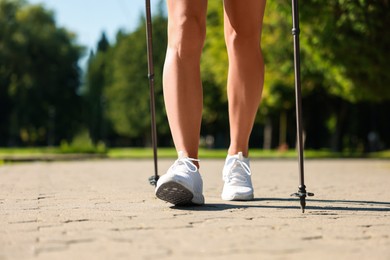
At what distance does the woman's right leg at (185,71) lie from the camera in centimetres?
422

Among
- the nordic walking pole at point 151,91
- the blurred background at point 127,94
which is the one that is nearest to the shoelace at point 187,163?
the nordic walking pole at point 151,91

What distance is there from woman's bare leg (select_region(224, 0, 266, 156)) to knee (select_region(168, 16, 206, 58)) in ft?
1.24

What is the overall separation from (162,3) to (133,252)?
56.2m

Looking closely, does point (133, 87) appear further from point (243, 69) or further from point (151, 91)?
point (243, 69)

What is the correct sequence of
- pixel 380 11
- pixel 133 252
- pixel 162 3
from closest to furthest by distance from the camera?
pixel 133 252 → pixel 380 11 → pixel 162 3

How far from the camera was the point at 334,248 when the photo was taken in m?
2.66

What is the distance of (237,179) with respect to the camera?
4.50 m

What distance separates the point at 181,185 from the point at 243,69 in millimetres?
1186

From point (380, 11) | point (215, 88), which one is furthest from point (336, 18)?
point (215, 88)

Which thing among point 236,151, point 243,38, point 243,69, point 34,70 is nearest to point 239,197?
point 236,151

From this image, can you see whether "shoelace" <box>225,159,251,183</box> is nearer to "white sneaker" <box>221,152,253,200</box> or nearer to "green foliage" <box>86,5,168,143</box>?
"white sneaker" <box>221,152,253,200</box>

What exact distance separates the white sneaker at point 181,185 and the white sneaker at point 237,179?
1.50 ft

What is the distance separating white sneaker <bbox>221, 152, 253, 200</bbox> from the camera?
4.46 meters

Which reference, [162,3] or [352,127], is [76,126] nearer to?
[162,3]
